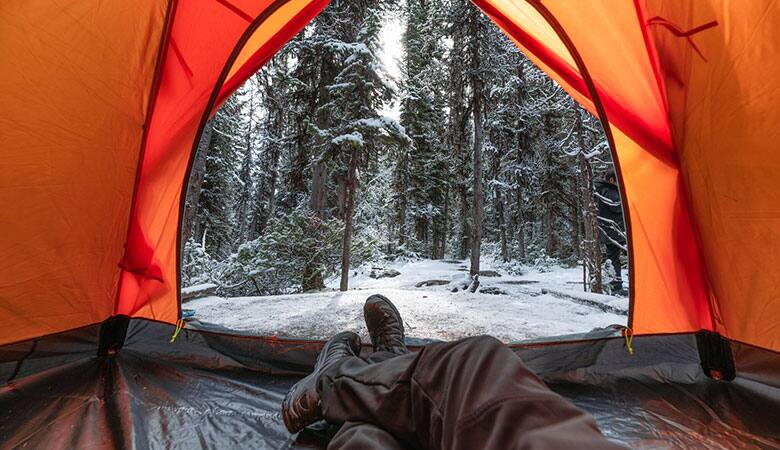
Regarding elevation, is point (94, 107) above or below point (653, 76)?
below

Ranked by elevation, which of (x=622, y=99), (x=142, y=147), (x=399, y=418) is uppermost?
(x=622, y=99)

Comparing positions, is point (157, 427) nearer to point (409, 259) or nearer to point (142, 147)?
point (142, 147)

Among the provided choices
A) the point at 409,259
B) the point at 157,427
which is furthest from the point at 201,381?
the point at 409,259

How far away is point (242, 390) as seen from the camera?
77.4 inches

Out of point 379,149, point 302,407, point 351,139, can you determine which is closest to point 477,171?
point 379,149

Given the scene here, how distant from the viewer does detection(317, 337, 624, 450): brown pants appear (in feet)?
2.59

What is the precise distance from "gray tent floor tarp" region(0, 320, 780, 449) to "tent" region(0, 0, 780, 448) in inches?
0.4

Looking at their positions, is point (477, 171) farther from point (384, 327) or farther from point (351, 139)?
point (384, 327)

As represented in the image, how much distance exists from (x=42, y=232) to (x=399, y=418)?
198 cm

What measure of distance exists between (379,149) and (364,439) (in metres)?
6.48

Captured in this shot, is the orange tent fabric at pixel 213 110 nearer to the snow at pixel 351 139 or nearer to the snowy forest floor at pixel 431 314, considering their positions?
the snowy forest floor at pixel 431 314

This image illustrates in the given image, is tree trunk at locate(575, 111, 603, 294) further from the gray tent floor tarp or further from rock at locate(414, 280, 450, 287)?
the gray tent floor tarp

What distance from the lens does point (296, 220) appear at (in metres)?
7.47

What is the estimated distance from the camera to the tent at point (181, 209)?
153cm
